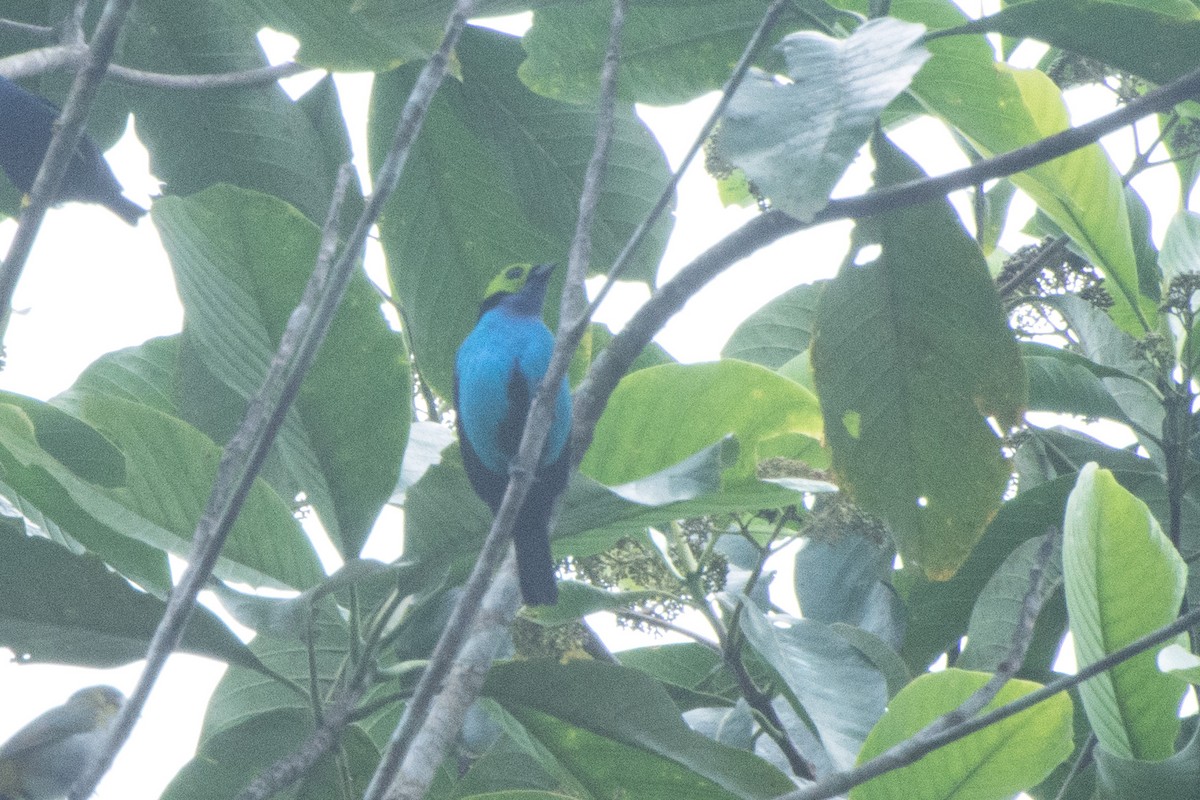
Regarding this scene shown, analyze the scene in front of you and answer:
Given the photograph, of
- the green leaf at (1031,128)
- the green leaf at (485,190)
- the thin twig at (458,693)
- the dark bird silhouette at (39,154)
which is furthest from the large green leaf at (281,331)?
the dark bird silhouette at (39,154)

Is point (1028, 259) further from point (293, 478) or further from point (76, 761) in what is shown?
point (76, 761)

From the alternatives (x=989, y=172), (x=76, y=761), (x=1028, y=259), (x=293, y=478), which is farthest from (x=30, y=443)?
(x=1028, y=259)

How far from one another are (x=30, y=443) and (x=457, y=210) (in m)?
1.29

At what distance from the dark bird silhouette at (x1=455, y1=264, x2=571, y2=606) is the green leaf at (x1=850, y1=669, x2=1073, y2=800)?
5.19 feet

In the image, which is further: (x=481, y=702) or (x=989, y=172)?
(x=481, y=702)

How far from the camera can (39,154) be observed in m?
5.06

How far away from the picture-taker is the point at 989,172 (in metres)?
2.06

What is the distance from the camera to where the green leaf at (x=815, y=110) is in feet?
6.03

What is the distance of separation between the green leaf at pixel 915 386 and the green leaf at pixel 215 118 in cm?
131

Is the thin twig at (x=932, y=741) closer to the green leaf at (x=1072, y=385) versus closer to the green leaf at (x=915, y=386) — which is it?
the green leaf at (x=915, y=386)

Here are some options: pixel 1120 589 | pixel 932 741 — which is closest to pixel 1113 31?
pixel 1120 589

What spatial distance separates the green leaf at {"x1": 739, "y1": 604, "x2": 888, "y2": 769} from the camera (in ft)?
8.11

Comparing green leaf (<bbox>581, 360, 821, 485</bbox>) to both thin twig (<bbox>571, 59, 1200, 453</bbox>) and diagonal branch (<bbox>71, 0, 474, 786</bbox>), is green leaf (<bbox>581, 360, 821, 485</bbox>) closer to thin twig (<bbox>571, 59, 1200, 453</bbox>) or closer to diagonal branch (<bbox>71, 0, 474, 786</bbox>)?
thin twig (<bbox>571, 59, 1200, 453</bbox>)

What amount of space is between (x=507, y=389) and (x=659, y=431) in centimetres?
129
